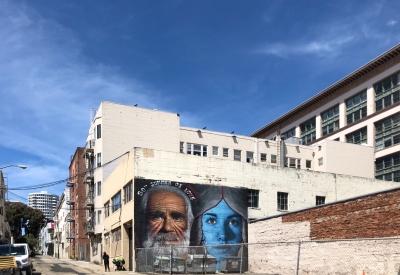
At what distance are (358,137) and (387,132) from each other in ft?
16.9

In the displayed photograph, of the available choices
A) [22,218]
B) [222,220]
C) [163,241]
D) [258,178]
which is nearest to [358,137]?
[258,178]

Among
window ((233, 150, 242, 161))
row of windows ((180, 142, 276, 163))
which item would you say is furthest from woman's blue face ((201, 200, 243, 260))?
window ((233, 150, 242, 161))

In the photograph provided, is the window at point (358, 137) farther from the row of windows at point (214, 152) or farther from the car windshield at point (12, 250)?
the car windshield at point (12, 250)

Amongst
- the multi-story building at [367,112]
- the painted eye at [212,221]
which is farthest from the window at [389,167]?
the painted eye at [212,221]

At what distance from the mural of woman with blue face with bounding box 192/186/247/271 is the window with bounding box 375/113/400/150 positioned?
28093mm

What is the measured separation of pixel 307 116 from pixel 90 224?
118 ft

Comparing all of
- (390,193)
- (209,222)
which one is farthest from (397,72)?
(390,193)

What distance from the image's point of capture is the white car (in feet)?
74.3

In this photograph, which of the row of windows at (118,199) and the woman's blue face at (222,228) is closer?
the row of windows at (118,199)

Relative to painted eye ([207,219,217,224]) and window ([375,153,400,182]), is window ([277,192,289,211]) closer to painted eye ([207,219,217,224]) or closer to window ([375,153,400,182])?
painted eye ([207,219,217,224])

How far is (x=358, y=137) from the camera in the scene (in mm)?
60562

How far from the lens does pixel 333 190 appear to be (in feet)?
125

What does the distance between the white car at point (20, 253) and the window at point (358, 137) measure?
1836 inches

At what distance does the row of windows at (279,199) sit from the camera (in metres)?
35.3
